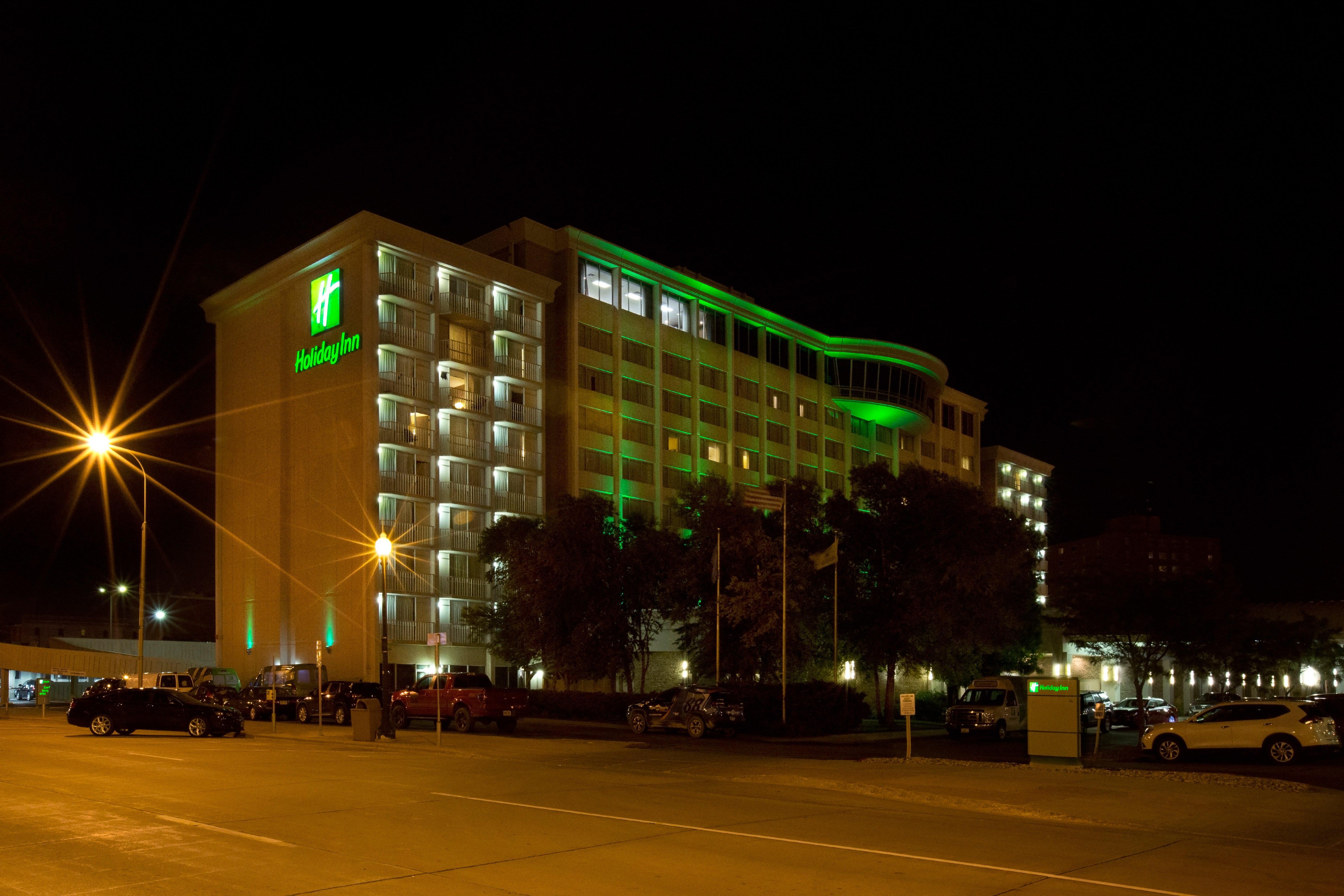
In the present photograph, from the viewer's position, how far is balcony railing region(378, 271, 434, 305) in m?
54.9

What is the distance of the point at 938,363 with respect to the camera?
91938 millimetres

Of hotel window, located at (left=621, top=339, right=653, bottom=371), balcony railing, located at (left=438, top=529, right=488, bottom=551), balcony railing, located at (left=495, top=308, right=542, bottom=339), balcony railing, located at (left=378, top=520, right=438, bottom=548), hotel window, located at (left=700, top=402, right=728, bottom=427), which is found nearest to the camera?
balcony railing, located at (left=378, top=520, right=438, bottom=548)

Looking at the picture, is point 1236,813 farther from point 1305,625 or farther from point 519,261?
point 1305,625

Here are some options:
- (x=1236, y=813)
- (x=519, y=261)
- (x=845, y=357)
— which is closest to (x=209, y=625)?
(x=519, y=261)

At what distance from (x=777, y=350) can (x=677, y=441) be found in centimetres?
1468

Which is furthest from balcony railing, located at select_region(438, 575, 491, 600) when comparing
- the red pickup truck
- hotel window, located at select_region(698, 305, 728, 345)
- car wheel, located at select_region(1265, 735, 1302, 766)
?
car wheel, located at select_region(1265, 735, 1302, 766)

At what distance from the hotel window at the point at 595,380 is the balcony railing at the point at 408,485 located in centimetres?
1230

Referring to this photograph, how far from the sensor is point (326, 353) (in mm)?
56938

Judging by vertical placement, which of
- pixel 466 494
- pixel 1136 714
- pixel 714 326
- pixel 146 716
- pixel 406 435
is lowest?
pixel 1136 714

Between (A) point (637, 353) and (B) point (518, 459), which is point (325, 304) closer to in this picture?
(B) point (518, 459)

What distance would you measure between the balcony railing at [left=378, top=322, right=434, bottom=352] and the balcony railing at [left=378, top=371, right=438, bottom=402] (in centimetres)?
154

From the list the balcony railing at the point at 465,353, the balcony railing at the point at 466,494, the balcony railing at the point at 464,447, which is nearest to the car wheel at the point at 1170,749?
the balcony railing at the point at 466,494

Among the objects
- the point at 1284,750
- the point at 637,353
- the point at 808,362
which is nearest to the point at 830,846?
the point at 1284,750

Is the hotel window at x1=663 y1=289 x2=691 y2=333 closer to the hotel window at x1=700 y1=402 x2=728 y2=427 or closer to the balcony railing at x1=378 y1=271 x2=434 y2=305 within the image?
the hotel window at x1=700 y1=402 x2=728 y2=427
